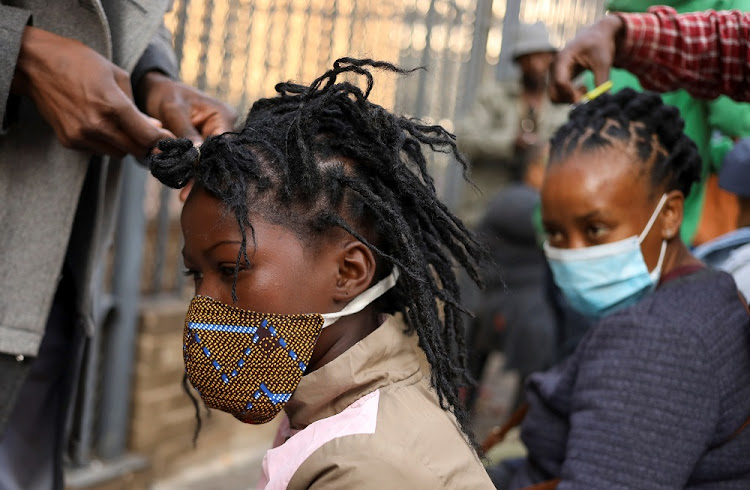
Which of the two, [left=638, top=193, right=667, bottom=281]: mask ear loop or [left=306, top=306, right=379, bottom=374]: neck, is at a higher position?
[left=638, top=193, right=667, bottom=281]: mask ear loop

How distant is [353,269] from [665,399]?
0.78 meters

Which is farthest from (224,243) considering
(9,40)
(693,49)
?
(693,49)

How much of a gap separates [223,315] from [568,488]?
2.96 feet

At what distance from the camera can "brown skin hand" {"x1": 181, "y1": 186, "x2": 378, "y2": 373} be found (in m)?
1.61

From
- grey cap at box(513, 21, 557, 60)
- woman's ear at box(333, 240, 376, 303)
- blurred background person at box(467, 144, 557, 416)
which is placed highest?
grey cap at box(513, 21, 557, 60)

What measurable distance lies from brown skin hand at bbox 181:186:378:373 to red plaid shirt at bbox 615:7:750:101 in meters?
1.19

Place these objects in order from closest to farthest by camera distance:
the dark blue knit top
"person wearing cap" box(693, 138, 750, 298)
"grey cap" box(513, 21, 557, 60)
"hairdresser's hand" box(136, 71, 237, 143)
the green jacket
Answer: the dark blue knit top, "hairdresser's hand" box(136, 71, 237, 143), "person wearing cap" box(693, 138, 750, 298), the green jacket, "grey cap" box(513, 21, 557, 60)

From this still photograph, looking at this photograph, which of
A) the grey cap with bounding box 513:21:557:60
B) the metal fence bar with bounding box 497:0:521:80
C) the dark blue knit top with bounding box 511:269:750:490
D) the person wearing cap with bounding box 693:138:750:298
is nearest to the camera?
the dark blue knit top with bounding box 511:269:750:490

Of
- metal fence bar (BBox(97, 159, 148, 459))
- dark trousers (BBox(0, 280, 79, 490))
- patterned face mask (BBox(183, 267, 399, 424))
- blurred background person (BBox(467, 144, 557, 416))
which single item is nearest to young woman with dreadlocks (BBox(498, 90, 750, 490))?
patterned face mask (BBox(183, 267, 399, 424))

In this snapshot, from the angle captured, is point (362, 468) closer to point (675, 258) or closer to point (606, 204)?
point (606, 204)

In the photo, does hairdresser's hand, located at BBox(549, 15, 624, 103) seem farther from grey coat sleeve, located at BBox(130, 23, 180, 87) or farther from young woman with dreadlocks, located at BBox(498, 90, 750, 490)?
grey coat sleeve, located at BBox(130, 23, 180, 87)

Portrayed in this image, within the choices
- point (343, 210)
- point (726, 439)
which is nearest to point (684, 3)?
point (726, 439)

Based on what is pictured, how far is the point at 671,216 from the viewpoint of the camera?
89.3 inches

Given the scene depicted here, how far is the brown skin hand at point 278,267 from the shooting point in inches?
63.6
